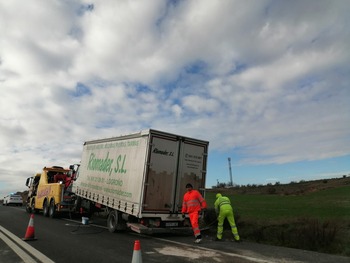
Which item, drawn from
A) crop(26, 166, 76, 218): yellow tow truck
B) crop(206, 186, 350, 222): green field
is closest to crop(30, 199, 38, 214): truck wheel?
crop(26, 166, 76, 218): yellow tow truck

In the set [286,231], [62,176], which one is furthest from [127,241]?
[62,176]

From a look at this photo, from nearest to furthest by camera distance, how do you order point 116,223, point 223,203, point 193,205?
point 193,205 → point 223,203 → point 116,223

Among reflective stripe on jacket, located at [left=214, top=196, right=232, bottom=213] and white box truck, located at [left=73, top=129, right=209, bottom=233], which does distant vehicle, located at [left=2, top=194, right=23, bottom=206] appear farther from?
reflective stripe on jacket, located at [left=214, top=196, right=232, bottom=213]

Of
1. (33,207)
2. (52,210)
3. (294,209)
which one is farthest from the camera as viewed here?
(294,209)

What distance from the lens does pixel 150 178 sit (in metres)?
11.0

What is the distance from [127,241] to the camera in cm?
1016

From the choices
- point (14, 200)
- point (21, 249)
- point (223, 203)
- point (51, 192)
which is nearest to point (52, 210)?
point (51, 192)

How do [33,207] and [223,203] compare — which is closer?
[223,203]

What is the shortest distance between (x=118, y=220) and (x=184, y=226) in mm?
2342

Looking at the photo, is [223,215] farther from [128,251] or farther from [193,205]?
[128,251]

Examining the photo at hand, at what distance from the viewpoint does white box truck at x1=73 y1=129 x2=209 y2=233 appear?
35.9 feet

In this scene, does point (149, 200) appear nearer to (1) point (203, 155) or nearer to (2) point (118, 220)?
(2) point (118, 220)


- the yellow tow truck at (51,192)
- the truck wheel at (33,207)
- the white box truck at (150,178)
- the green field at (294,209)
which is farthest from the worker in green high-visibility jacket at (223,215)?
the truck wheel at (33,207)

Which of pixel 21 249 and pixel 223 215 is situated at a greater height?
pixel 223 215
